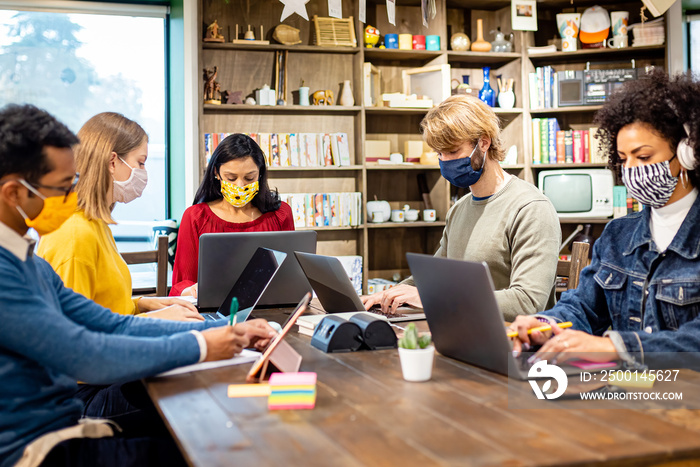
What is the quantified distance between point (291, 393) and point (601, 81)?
4.17 meters

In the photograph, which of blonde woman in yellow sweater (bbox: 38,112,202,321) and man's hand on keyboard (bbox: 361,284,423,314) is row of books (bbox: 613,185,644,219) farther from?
blonde woman in yellow sweater (bbox: 38,112,202,321)

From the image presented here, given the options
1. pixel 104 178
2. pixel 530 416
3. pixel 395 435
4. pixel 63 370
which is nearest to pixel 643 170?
pixel 530 416

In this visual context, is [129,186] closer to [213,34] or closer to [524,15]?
[213,34]

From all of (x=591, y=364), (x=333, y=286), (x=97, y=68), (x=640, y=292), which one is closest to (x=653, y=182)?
(x=640, y=292)

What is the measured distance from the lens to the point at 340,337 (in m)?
1.55

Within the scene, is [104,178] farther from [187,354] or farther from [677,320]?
[677,320]

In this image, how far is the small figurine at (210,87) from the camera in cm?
432

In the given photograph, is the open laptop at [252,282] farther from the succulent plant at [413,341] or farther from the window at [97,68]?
the window at [97,68]

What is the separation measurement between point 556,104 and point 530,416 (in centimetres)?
403

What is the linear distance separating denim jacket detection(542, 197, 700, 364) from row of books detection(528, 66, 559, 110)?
123 inches

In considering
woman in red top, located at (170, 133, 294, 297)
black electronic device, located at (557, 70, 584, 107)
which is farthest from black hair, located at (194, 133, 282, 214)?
black electronic device, located at (557, 70, 584, 107)

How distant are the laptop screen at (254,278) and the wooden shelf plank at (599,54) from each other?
3.42m

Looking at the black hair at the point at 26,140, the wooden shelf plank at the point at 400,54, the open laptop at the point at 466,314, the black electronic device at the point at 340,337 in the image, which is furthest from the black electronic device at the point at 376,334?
the wooden shelf plank at the point at 400,54

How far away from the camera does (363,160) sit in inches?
179
